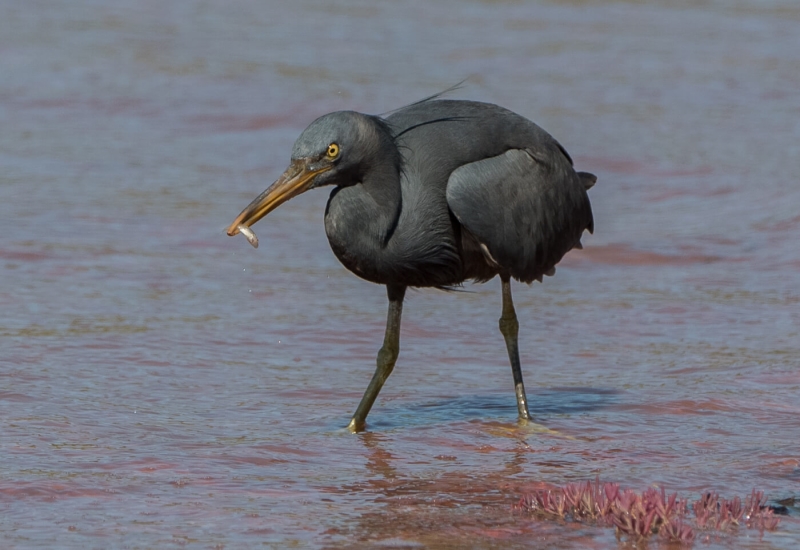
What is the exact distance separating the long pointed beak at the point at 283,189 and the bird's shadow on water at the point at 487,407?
4.48 ft

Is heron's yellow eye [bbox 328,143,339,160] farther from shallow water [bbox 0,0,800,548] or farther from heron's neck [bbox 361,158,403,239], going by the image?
shallow water [bbox 0,0,800,548]

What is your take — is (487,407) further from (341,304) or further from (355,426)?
(341,304)

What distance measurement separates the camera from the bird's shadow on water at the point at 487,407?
684cm

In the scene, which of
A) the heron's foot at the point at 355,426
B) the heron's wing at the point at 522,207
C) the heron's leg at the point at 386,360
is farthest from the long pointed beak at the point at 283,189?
the heron's foot at the point at 355,426

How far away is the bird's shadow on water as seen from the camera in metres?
6.84

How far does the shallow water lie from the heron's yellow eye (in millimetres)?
1328

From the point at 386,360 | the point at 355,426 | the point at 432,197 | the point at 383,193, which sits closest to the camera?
the point at 383,193

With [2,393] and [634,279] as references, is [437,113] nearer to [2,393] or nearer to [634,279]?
[2,393]

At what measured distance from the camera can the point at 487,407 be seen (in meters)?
7.11

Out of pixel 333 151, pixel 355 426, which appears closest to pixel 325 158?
pixel 333 151

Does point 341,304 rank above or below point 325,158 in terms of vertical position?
below

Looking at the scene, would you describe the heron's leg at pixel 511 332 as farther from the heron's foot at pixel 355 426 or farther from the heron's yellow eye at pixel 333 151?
the heron's yellow eye at pixel 333 151

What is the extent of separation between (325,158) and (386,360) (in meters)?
1.31

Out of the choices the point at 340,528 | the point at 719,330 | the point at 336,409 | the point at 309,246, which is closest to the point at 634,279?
the point at 719,330
